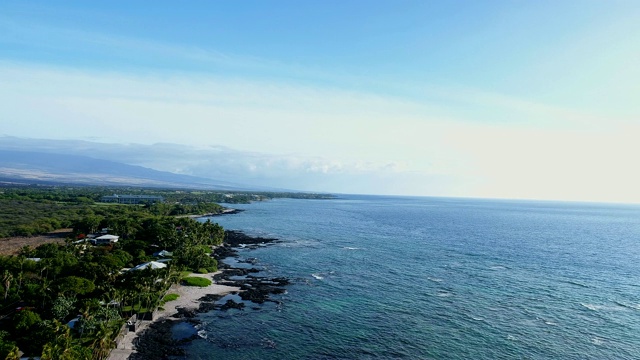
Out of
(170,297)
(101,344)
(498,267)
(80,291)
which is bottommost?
(170,297)

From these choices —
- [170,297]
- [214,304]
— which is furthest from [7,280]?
[214,304]

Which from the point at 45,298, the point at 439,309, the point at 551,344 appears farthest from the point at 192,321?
the point at 551,344

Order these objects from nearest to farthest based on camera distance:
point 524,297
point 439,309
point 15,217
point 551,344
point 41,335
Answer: point 41,335 → point 551,344 → point 439,309 → point 524,297 → point 15,217

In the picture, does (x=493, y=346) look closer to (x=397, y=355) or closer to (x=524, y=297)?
(x=397, y=355)

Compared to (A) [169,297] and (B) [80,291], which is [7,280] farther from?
(A) [169,297]

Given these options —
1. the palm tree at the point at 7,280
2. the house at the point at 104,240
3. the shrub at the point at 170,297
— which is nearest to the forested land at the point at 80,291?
the palm tree at the point at 7,280

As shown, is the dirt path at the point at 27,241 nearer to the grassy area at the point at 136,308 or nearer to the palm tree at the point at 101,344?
the grassy area at the point at 136,308
